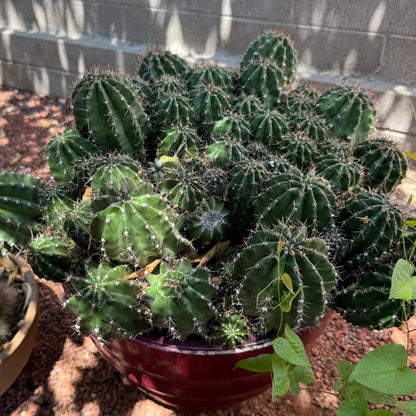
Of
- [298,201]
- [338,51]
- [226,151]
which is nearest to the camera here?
[298,201]

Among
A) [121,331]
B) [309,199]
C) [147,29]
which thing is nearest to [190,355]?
[121,331]

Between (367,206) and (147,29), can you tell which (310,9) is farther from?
(367,206)

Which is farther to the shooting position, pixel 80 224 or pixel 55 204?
pixel 55 204

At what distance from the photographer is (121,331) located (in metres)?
1.67

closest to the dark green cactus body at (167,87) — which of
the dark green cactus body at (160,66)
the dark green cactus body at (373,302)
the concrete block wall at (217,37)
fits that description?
the dark green cactus body at (160,66)

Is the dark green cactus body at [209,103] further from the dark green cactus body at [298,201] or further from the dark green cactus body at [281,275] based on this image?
the dark green cactus body at [281,275]

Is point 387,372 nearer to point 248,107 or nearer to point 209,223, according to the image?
point 209,223

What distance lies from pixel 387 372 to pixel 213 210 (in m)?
1.10

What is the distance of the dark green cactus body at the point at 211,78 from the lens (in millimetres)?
2555

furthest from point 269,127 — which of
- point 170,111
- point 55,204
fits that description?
point 55,204

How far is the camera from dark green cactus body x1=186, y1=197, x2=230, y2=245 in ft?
6.30

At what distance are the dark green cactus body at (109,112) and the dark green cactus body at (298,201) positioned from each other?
812mm

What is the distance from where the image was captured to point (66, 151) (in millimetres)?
2152

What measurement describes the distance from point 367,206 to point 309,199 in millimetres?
301
